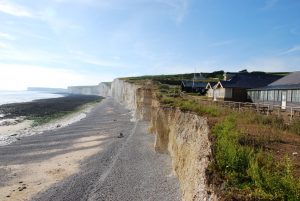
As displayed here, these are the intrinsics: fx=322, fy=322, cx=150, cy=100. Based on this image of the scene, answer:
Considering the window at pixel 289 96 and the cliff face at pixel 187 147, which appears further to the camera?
the window at pixel 289 96

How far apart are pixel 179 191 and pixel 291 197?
1058cm

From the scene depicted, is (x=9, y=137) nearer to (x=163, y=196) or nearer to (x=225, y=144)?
(x=163, y=196)

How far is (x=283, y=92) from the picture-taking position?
111 feet

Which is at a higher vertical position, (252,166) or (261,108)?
(261,108)

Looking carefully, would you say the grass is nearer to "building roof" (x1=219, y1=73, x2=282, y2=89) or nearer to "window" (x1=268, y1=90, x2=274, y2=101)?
"window" (x1=268, y1=90, x2=274, y2=101)

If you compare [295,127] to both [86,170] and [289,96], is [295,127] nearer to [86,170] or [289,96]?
[86,170]

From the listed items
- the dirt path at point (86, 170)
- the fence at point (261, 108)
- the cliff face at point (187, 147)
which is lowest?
the dirt path at point (86, 170)

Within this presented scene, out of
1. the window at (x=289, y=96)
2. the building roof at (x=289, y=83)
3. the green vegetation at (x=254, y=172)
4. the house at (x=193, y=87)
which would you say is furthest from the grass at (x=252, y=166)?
the house at (x=193, y=87)

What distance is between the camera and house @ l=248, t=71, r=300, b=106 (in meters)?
31.6

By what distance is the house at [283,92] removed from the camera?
31609 mm

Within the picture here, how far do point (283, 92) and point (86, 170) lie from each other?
22.3m

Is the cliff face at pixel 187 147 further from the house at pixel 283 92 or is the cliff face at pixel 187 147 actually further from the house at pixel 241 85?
the house at pixel 241 85

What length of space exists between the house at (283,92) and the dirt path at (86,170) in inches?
563

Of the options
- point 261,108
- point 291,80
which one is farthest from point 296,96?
point 261,108
